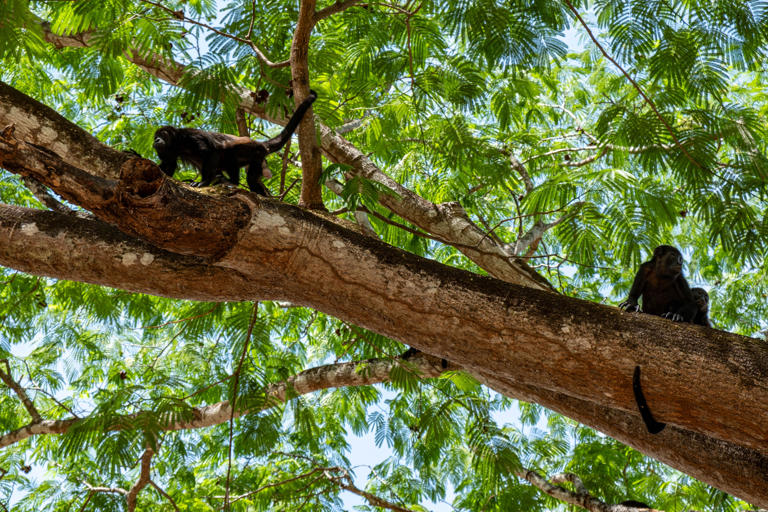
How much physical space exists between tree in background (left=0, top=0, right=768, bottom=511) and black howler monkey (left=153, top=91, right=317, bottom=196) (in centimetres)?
28

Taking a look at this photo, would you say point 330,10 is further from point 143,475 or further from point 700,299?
point 143,475

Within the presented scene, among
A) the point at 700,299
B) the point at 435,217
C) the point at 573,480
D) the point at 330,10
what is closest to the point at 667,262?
the point at 700,299

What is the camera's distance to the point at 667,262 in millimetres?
5012

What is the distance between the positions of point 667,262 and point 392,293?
3036 millimetres

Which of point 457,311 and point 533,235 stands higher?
point 533,235

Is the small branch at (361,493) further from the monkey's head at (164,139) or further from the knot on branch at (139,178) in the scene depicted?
the knot on branch at (139,178)

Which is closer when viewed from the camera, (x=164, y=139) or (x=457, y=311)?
(x=457, y=311)

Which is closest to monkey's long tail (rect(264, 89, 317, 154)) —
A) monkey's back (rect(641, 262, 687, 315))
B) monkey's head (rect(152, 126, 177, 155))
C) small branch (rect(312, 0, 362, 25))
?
small branch (rect(312, 0, 362, 25))

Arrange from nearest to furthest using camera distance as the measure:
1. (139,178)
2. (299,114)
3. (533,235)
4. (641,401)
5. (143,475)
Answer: (139,178), (641,401), (299,114), (143,475), (533,235)

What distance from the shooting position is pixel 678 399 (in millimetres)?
2615

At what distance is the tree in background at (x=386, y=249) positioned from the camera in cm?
275

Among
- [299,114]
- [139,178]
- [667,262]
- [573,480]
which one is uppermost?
[299,114]

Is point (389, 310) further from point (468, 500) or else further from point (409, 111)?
point (468, 500)

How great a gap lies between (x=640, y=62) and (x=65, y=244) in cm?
404
